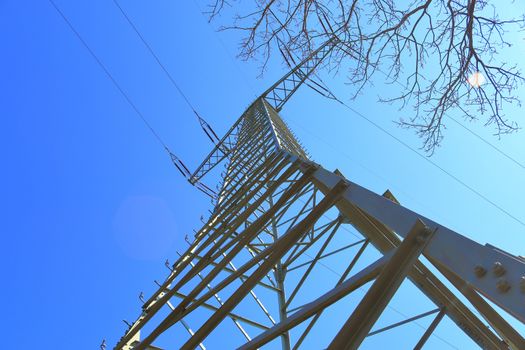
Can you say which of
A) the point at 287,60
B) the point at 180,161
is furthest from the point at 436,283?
the point at 180,161

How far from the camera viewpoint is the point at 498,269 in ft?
4.83

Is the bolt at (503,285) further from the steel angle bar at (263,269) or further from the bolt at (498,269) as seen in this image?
the steel angle bar at (263,269)

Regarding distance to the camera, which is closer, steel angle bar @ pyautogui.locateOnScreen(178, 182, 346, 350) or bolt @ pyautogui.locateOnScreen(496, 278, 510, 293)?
bolt @ pyautogui.locateOnScreen(496, 278, 510, 293)

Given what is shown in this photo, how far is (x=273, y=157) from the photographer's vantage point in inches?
208

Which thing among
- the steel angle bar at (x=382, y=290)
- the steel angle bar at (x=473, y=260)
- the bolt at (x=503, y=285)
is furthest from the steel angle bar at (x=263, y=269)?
the bolt at (x=503, y=285)

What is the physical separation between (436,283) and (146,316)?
8.56 feet

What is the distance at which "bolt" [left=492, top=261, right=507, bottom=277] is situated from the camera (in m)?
1.46

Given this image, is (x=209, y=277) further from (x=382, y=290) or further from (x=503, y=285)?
(x=503, y=285)

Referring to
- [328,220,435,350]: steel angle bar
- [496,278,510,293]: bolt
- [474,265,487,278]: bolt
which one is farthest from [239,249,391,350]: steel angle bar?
[496,278,510,293]: bolt

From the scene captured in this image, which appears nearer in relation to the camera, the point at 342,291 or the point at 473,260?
the point at 473,260

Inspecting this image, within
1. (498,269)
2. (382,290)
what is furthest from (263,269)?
(498,269)

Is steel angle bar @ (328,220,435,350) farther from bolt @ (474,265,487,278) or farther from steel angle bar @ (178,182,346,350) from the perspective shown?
steel angle bar @ (178,182,346,350)

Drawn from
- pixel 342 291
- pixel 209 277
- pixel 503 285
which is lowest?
pixel 209 277

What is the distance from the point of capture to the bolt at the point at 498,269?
1463 millimetres
